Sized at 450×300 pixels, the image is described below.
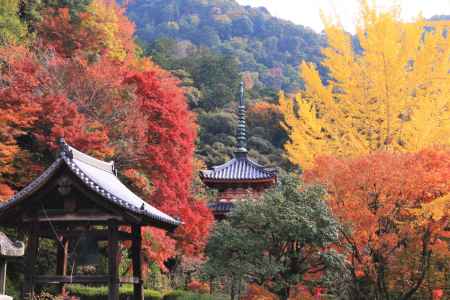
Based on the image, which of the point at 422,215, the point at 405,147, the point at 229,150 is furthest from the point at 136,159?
the point at 229,150

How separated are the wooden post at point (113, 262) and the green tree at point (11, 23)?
49.5 ft

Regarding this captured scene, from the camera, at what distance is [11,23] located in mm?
23375

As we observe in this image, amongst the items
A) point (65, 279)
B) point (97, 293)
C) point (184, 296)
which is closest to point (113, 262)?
point (65, 279)

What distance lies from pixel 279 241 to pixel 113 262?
4.40m

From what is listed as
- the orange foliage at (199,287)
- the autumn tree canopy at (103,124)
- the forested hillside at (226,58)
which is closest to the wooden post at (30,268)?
the autumn tree canopy at (103,124)

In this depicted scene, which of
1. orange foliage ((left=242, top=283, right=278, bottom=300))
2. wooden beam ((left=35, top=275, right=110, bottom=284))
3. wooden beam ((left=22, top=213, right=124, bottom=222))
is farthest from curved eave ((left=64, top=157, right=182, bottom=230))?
orange foliage ((left=242, top=283, right=278, bottom=300))

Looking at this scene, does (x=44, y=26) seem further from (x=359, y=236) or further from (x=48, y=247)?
(x=359, y=236)

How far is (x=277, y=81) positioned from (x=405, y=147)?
57750 millimetres

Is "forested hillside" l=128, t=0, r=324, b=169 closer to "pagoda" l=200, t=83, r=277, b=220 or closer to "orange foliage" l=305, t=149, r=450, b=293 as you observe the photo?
"pagoda" l=200, t=83, r=277, b=220

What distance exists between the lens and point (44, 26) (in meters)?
25.7

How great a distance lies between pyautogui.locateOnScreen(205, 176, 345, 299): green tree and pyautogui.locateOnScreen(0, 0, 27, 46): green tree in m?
14.4

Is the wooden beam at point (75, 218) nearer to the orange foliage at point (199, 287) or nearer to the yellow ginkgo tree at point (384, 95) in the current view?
the yellow ginkgo tree at point (384, 95)

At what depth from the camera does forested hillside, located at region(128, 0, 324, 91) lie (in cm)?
7838

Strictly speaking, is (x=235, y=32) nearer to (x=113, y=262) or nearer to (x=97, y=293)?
(x=97, y=293)
